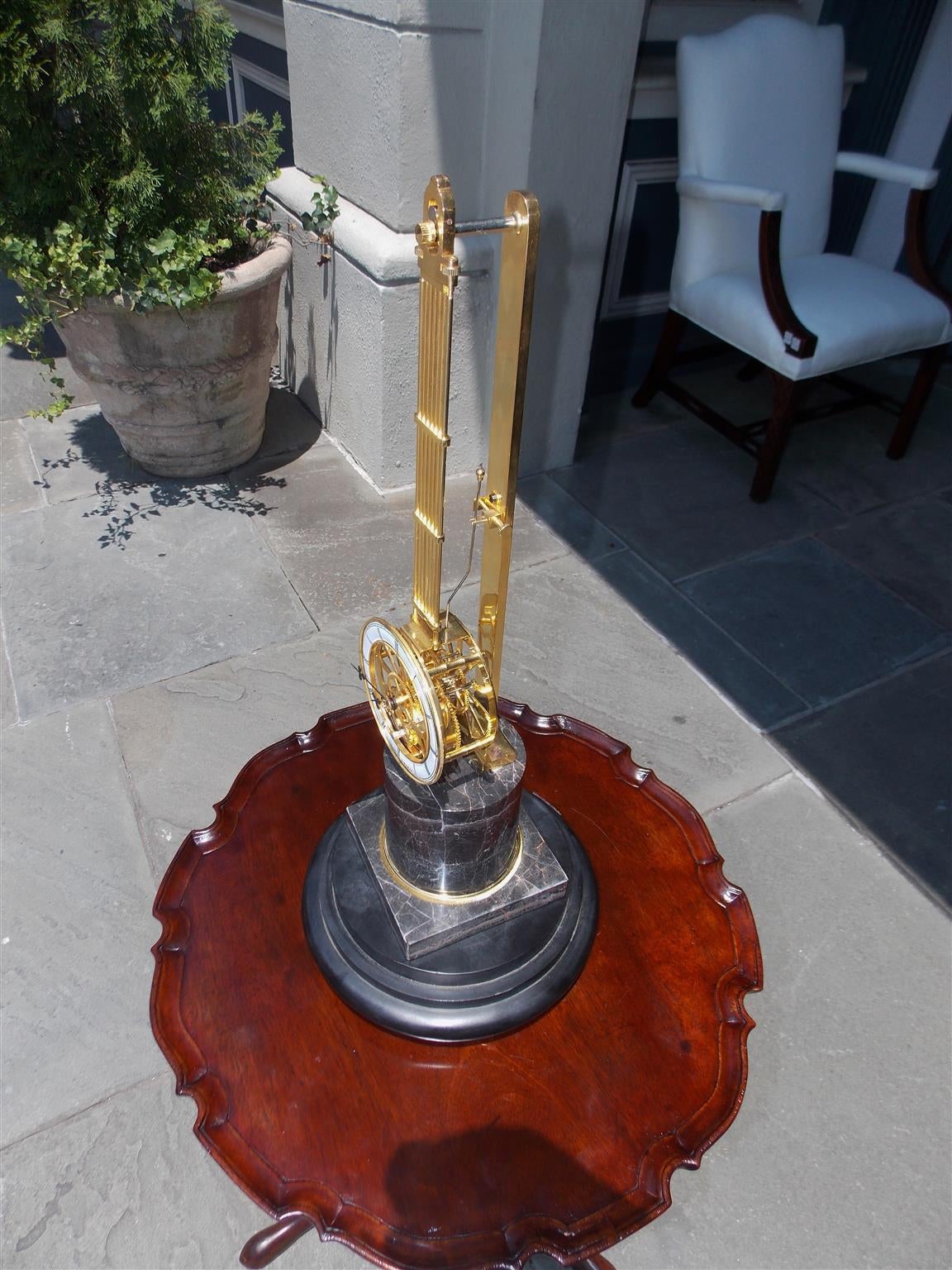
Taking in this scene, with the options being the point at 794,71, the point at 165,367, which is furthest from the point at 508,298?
the point at 794,71

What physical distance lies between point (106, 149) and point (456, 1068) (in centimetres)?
219

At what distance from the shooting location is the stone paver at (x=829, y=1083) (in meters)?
1.17

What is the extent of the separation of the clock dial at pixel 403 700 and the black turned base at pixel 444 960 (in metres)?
0.21

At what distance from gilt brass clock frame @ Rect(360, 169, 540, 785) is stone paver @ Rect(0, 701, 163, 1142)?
28.8 inches

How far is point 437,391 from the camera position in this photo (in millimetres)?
801

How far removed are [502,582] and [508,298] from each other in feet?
0.97

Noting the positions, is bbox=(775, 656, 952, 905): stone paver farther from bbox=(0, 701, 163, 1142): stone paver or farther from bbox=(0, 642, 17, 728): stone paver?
bbox=(0, 642, 17, 728): stone paver

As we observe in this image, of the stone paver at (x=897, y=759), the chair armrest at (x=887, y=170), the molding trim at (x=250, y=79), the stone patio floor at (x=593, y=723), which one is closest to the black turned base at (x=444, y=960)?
the stone patio floor at (x=593, y=723)

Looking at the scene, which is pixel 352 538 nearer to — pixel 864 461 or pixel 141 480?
pixel 141 480

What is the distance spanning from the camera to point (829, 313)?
238 centimetres

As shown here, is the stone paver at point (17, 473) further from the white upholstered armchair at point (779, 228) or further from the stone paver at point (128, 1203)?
the white upholstered armchair at point (779, 228)

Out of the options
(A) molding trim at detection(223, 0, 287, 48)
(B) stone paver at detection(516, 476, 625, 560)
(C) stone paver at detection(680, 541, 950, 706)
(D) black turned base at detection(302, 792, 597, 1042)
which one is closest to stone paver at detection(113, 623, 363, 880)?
(D) black turned base at detection(302, 792, 597, 1042)

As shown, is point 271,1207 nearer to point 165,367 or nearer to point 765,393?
point 165,367

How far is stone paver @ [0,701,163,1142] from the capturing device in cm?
128
